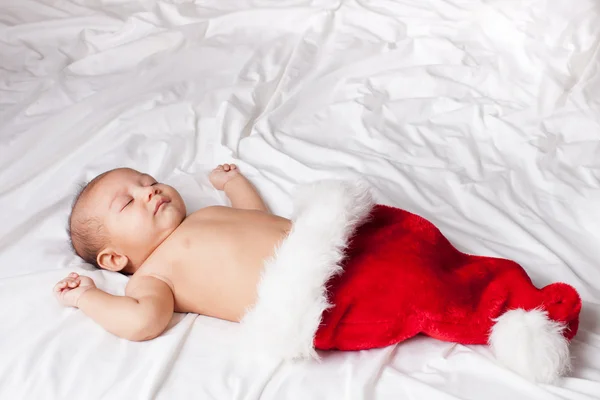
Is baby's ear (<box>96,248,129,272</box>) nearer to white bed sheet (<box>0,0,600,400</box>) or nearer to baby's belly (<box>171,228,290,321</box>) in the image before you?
white bed sheet (<box>0,0,600,400</box>)

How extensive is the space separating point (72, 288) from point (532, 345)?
0.79m

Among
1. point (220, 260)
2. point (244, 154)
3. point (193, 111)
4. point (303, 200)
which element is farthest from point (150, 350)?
point (193, 111)

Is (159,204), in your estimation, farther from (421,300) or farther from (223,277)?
(421,300)

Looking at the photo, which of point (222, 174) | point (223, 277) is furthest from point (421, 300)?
point (222, 174)

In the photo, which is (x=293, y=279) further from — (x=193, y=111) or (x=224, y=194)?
(x=193, y=111)

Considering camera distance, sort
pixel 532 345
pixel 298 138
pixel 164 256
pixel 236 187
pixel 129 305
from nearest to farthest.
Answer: pixel 532 345, pixel 129 305, pixel 164 256, pixel 236 187, pixel 298 138

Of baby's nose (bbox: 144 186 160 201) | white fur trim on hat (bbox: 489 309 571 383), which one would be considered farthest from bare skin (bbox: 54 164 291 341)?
white fur trim on hat (bbox: 489 309 571 383)

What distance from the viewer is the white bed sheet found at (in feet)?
3.72

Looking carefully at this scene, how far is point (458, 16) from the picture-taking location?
2062 millimetres

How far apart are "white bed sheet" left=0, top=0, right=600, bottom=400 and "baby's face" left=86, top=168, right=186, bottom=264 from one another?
0.09 m

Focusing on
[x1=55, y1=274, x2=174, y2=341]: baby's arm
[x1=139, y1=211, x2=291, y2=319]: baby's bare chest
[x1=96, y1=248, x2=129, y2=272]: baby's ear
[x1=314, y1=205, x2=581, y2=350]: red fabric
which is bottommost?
[x1=96, y1=248, x2=129, y2=272]: baby's ear

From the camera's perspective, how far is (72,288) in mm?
1254

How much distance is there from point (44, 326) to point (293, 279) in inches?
17.9

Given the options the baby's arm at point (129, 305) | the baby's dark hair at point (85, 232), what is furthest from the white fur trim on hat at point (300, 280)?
the baby's dark hair at point (85, 232)
